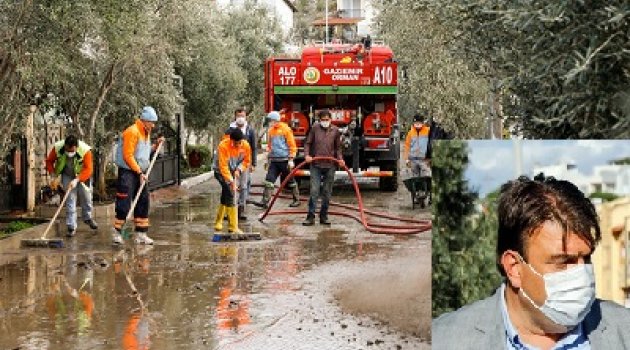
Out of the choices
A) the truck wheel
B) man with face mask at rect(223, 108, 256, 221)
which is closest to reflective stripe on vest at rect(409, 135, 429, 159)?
the truck wheel

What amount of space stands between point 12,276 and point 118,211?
2.39 metres

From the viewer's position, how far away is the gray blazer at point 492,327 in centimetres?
296

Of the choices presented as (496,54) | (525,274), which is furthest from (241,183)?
(525,274)

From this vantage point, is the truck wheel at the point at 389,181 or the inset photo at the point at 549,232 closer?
the inset photo at the point at 549,232

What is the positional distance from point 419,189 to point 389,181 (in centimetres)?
429

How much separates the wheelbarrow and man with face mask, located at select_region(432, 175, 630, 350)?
13.7 meters

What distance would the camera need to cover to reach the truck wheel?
69.5 ft

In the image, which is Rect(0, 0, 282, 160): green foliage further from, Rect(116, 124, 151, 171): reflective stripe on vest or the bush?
the bush

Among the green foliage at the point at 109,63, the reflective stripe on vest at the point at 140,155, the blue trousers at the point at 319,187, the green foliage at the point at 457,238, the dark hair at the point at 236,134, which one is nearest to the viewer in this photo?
the green foliage at the point at 457,238

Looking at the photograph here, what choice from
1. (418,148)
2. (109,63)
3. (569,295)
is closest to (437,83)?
(418,148)

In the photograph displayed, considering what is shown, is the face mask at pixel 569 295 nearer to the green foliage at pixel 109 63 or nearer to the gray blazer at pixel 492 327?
the gray blazer at pixel 492 327

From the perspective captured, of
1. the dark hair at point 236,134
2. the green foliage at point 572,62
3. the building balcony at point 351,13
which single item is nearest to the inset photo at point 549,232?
the green foliage at point 572,62

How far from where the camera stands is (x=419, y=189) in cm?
1728

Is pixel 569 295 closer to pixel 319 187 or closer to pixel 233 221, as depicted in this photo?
pixel 233 221
